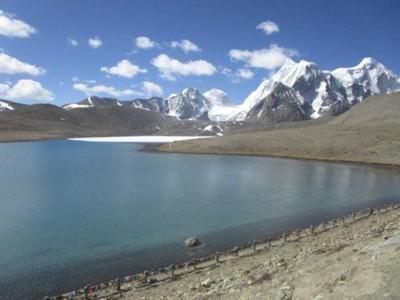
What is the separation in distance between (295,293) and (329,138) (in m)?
126

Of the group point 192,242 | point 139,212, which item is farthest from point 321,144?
point 192,242

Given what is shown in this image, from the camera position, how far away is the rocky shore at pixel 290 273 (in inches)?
744

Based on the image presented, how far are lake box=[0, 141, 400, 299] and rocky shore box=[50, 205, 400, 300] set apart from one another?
3.12m

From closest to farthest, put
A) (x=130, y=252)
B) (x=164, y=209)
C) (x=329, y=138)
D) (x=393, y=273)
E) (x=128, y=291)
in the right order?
1. (x=393, y=273)
2. (x=128, y=291)
3. (x=130, y=252)
4. (x=164, y=209)
5. (x=329, y=138)

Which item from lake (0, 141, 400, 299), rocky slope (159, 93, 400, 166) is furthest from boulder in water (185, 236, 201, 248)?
rocky slope (159, 93, 400, 166)

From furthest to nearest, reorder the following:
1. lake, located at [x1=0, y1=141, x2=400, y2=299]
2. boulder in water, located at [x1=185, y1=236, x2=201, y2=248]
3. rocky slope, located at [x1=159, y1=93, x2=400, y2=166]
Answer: rocky slope, located at [x1=159, y1=93, x2=400, y2=166]
boulder in water, located at [x1=185, y1=236, x2=201, y2=248]
lake, located at [x1=0, y1=141, x2=400, y2=299]

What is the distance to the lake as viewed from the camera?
3203cm

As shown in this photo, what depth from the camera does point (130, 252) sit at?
3494 cm

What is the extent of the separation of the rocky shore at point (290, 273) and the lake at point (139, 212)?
123 inches

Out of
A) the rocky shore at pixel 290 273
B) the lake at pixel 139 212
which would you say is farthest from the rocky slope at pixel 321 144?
the rocky shore at pixel 290 273

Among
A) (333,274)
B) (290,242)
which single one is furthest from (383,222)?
(333,274)

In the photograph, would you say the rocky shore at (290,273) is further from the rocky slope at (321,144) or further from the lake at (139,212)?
the rocky slope at (321,144)

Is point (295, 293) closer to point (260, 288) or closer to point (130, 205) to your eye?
point (260, 288)

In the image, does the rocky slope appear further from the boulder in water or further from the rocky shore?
the boulder in water
